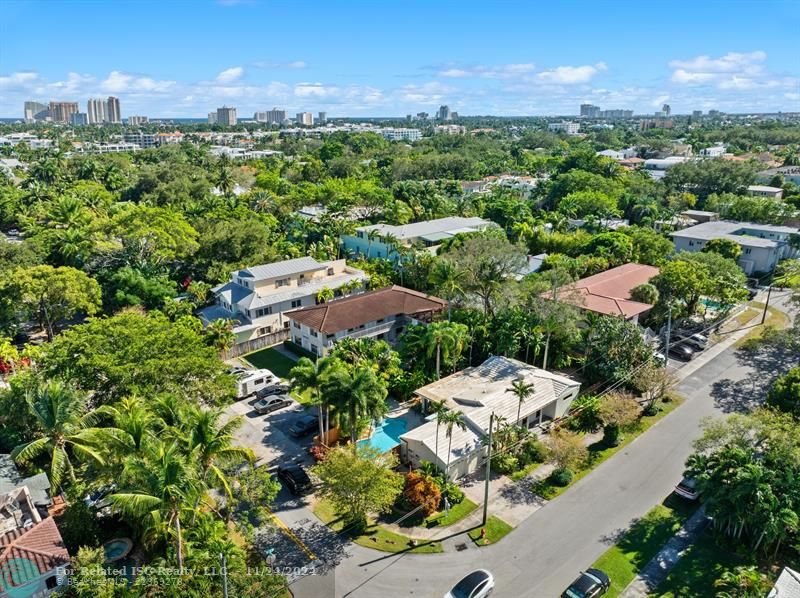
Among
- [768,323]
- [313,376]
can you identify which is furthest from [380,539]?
[768,323]

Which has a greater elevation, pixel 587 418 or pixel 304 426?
pixel 587 418

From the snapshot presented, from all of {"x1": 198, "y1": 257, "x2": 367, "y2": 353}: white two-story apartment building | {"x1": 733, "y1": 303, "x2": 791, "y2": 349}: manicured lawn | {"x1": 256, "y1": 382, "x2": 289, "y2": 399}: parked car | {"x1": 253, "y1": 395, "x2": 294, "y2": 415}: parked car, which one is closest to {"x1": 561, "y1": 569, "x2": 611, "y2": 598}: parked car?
{"x1": 253, "y1": 395, "x2": 294, "y2": 415}: parked car

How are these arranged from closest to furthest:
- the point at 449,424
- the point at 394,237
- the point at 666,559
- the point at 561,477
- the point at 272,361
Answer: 1. the point at 666,559
2. the point at 561,477
3. the point at 449,424
4. the point at 272,361
5. the point at 394,237

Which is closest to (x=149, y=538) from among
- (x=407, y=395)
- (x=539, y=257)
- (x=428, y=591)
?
(x=428, y=591)

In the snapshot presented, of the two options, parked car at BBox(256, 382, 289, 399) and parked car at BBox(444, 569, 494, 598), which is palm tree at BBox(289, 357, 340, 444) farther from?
parked car at BBox(444, 569, 494, 598)

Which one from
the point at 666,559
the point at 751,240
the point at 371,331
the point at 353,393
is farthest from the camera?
the point at 751,240

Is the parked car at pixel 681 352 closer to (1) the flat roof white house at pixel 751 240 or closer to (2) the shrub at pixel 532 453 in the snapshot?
(2) the shrub at pixel 532 453

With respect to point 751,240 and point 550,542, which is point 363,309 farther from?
point 751,240
